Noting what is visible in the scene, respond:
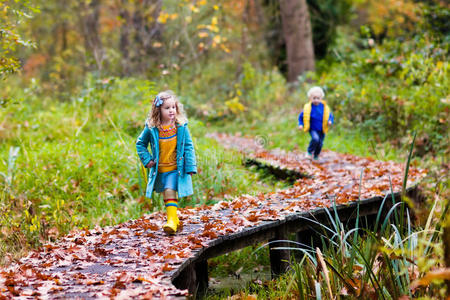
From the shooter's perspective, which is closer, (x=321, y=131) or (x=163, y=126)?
(x=163, y=126)

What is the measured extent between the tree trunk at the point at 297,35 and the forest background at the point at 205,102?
0.12ft

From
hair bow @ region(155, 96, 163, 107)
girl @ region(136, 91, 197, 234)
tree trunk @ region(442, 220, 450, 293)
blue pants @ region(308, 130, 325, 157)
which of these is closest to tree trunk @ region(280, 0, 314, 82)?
blue pants @ region(308, 130, 325, 157)

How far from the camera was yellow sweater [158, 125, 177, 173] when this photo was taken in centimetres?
528

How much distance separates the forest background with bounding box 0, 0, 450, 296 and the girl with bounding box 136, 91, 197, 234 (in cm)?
130

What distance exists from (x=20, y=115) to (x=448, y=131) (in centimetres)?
924

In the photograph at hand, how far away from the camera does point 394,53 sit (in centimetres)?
1333

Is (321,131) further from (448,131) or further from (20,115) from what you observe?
(20,115)

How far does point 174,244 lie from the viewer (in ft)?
15.4

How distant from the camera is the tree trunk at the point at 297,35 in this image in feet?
54.6

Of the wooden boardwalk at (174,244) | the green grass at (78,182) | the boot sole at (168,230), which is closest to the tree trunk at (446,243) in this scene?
the wooden boardwalk at (174,244)

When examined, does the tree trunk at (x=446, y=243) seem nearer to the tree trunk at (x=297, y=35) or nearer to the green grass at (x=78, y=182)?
the green grass at (x=78, y=182)

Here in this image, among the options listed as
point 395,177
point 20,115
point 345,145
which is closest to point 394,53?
point 345,145

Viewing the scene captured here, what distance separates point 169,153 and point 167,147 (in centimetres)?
7

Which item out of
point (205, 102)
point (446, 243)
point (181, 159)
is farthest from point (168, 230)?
point (205, 102)
